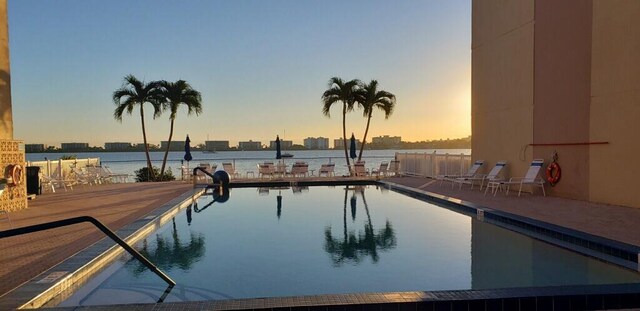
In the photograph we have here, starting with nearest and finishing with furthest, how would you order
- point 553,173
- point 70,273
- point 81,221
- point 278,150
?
point 81,221
point 70,273
point 553,173
point 278,150

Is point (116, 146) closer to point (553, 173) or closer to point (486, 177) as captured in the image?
point (486, 177)

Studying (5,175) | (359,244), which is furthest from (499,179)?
(5,175)

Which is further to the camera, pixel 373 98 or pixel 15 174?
pixel 373 98

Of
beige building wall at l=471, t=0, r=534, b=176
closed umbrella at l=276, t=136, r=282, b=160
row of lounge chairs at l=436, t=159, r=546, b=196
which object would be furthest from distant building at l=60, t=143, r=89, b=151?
beige building wall at l=471, t=0, r=534, b=176

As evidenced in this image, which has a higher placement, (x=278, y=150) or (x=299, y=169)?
(x=278, y=150)

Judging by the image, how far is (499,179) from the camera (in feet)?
33.4

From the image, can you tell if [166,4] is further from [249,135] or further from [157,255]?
[249,135]

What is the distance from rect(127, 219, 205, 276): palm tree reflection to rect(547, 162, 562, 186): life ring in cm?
718

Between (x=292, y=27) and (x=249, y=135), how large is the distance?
25.6 m

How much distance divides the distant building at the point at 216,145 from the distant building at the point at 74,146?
1147cm

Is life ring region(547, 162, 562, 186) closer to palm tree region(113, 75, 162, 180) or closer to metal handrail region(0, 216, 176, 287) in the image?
metal handrail region(0, 216, 176, 287)

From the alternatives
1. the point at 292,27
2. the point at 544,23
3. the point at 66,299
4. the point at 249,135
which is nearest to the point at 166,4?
the point at 292,27

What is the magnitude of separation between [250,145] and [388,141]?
564 inches

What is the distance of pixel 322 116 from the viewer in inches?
730
